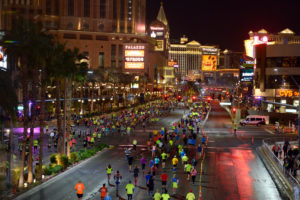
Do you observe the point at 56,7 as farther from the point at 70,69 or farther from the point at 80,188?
the point at 80,188

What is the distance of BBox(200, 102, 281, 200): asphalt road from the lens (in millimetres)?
20294

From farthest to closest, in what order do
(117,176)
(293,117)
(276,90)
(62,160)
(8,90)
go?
(276,90) < (293,117) < (62,160) < (117,176) < (8,90)

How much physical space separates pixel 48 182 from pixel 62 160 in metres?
3.45

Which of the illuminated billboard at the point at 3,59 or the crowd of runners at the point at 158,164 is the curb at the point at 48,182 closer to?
the crowd of runners at the point at 158,164

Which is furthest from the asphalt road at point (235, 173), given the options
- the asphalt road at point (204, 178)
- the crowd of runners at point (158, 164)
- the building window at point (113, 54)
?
the building window at point (113, 54)

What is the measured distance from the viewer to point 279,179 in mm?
23234

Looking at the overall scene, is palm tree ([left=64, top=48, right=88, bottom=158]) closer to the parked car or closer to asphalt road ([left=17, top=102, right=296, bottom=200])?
asphalt road ([left=17, top=102, right=296, bottom=200])

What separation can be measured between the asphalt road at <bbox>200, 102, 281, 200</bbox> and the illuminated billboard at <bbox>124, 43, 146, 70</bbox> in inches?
1624

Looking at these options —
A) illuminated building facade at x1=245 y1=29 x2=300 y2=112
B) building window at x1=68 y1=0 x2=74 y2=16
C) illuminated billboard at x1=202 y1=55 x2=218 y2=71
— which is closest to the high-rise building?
building window at x1=68 y1=0 x2=74 y2=16

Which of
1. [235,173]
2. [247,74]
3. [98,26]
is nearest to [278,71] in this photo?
[247,74]

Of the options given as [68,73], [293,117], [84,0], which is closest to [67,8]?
[84,0]

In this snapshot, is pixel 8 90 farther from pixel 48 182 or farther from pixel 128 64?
pixel 128 64

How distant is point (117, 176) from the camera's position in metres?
19.9

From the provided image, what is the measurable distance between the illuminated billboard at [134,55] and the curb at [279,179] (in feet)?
169
